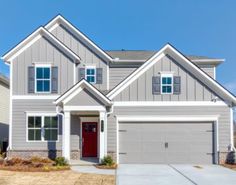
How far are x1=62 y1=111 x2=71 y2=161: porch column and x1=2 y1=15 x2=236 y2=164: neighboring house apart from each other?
54mm

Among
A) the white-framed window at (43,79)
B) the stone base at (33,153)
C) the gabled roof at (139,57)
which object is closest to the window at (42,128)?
the stone base at (33,153)

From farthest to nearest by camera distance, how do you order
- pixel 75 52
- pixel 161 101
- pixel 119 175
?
pixel 75 52
pixel 161 101
pixel 119 175

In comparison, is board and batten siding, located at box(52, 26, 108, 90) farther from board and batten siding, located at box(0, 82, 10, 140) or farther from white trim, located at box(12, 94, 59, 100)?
board and batten siding, located at box(0, 82, 10, 140)

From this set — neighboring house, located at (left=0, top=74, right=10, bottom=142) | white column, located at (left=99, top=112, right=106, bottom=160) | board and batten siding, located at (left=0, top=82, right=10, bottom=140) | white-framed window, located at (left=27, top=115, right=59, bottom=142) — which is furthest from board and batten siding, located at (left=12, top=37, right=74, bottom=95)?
board and batten siding, located at (left=0, top=82, right=10, bottom=140)

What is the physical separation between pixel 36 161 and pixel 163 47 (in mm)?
9468

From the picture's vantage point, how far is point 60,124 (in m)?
20.6

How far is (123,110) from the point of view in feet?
65.4

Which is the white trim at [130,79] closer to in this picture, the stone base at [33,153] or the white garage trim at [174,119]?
the white garage trim at [174,119]

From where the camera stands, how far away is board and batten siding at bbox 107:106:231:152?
19.8m

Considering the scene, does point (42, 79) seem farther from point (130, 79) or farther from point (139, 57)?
point (139, 57)

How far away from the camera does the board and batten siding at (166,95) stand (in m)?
20.0

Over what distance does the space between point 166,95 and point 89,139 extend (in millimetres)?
5312

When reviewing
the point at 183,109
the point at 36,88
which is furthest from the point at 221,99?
the point at 36,88

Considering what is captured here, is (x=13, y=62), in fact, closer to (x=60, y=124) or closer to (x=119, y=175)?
(x=60, y=124)
